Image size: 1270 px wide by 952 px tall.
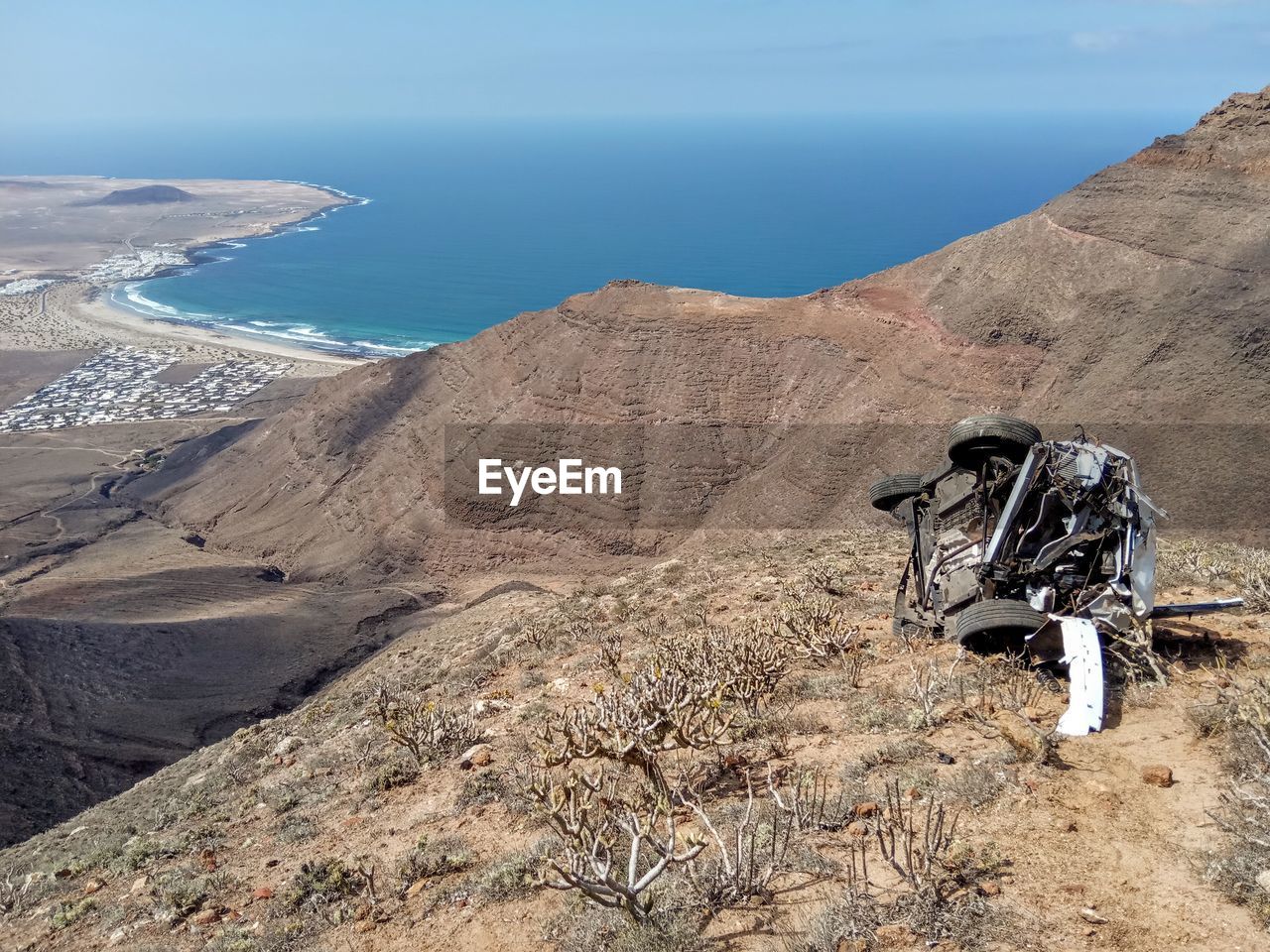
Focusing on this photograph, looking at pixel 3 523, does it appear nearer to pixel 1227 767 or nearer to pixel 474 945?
pixel 474 945

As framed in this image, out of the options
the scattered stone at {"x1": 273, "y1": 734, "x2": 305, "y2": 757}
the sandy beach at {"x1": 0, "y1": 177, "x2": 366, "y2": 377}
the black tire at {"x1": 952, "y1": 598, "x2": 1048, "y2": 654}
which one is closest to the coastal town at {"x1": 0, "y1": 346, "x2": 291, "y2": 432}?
the sandy beach at {"x1": 0, "y1": 177, "x2": 366, "y2": 377}

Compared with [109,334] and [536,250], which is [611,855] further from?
[536,250]

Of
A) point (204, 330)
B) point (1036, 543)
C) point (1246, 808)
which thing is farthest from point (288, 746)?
point (204, 330)

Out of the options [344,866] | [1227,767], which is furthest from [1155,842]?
[344,866]

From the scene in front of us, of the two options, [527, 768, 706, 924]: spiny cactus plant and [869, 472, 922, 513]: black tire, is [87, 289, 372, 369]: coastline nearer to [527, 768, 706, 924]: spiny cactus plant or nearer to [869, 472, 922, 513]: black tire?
[869, 472, 922, 513]: black tire

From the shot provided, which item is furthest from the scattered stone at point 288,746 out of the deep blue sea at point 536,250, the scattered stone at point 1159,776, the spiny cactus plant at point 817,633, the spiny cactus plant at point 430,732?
the deep blue sea at point 536,250

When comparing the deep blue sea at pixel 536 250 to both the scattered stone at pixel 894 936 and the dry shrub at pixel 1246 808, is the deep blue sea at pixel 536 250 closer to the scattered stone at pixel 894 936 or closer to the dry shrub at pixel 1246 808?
the dry shrub at pixel 1246 808
